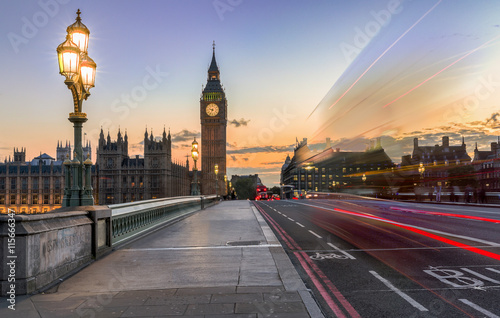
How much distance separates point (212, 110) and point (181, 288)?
17891 centimetres

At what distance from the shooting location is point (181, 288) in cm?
666

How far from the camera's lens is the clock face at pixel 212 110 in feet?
598

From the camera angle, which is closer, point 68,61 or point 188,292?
point 188,292

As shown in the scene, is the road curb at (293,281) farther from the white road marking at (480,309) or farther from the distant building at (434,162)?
the distant building at (434,162)

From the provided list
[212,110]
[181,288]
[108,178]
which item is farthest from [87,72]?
[212,110]

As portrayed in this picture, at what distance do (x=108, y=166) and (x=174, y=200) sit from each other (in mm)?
149799

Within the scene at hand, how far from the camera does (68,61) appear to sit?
989 cm

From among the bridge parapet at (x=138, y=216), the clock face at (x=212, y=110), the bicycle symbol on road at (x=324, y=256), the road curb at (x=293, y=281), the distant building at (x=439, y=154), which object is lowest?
the bicycle symbol on road at (x=324, y=256)

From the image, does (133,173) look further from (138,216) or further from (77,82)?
(77,82)

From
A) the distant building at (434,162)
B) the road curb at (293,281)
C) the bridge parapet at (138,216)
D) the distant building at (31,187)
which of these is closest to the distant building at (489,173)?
the distant building at (434,162)

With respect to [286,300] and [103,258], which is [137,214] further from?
[286,300]

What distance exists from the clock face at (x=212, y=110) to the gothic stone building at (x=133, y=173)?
2875cm

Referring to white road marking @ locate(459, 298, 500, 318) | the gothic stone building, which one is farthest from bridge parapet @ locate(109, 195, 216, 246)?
the gothic stone building

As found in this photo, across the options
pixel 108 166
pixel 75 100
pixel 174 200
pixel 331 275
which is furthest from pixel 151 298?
pixel 108 166
